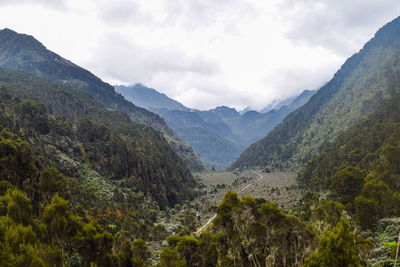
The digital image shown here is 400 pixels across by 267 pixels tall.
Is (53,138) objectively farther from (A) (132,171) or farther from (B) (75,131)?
(A) (132,171)

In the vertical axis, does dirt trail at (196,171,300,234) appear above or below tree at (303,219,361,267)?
below

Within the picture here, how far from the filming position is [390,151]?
5253 centimetres

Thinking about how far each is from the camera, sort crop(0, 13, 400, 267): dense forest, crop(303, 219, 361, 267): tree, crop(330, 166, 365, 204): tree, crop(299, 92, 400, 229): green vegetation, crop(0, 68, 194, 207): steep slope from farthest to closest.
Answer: crop(0, 68, 194, 207): steep slope, crop(330, 166, 365, 204): tree, crop(299, 92, 400, 229): green vegetation, crop(0, 13, 400, 267): dense forest, crop(303, 219, 361, 267): tree

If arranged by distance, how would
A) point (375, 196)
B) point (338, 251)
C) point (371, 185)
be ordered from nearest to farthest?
point (338, 251) → point (375, 196) → point (371, 185)

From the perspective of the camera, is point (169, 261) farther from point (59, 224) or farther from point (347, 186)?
point (347, 186)

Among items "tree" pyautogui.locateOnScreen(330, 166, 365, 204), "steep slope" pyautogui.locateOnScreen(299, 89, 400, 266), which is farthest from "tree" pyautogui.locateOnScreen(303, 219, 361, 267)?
"tree" pyautogui.locateOnScreen(330, 166, 365, 204)

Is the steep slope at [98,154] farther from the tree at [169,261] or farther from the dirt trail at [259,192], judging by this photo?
the tree at [169,261]

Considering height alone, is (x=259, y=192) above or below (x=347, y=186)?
below

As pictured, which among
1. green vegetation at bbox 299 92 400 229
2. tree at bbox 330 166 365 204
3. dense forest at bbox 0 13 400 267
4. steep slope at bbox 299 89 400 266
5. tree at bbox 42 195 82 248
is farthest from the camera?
tree at bbox 330 166 365 204

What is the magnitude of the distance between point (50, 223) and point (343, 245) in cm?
2150

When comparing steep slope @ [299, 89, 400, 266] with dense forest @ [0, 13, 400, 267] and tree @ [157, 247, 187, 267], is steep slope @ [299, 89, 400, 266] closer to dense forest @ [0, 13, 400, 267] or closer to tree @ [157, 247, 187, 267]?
dense forest @ [0, 13, 400, 267]

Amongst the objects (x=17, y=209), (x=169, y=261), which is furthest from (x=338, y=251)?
(x=17, y=209)

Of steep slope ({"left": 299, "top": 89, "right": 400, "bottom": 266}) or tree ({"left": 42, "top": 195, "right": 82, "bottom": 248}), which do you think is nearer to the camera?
tree ({"left": 42, "top": 195, "right": 82, "bottom": 248})

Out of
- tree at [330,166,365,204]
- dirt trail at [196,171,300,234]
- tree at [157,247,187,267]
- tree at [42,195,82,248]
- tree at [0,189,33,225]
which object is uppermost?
tree at [0,189,33,225]
